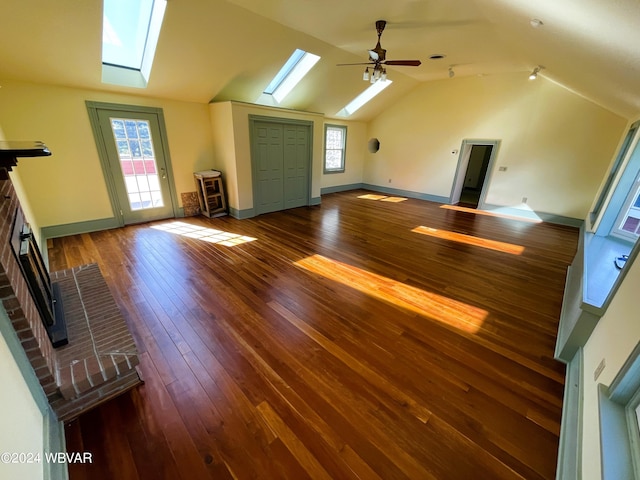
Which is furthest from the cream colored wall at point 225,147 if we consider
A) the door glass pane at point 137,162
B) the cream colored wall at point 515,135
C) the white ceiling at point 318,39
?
the cream colored wall at point 515,135

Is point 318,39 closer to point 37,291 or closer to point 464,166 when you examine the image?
point 37,291

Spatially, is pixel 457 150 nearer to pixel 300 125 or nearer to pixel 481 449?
pixel 300 125

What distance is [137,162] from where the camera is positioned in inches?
178

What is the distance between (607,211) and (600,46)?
2.56 m

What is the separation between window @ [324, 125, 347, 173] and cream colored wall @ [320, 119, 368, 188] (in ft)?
0.44

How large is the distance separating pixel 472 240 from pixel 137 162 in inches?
241

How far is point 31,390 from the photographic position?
4.18 feet

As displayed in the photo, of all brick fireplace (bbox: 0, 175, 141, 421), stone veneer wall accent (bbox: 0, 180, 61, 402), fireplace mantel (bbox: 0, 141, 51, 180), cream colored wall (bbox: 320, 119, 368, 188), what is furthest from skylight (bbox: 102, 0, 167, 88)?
cream colored wall (bbox: 320, 119, 368, 188)

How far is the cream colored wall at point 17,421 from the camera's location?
2.93 feet

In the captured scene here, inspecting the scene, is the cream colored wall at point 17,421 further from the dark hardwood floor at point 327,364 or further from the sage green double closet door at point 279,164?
the sage green double closet door at point 279,164

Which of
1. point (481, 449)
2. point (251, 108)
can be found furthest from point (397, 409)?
point (251, 108)

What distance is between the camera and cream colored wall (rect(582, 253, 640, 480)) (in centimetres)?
112

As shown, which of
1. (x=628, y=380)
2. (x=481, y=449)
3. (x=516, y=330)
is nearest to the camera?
(x=628, y=380)

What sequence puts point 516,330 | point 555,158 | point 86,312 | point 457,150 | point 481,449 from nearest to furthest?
point 481,449, point 86,312, point 516,330, point 555,158, point 457,150
